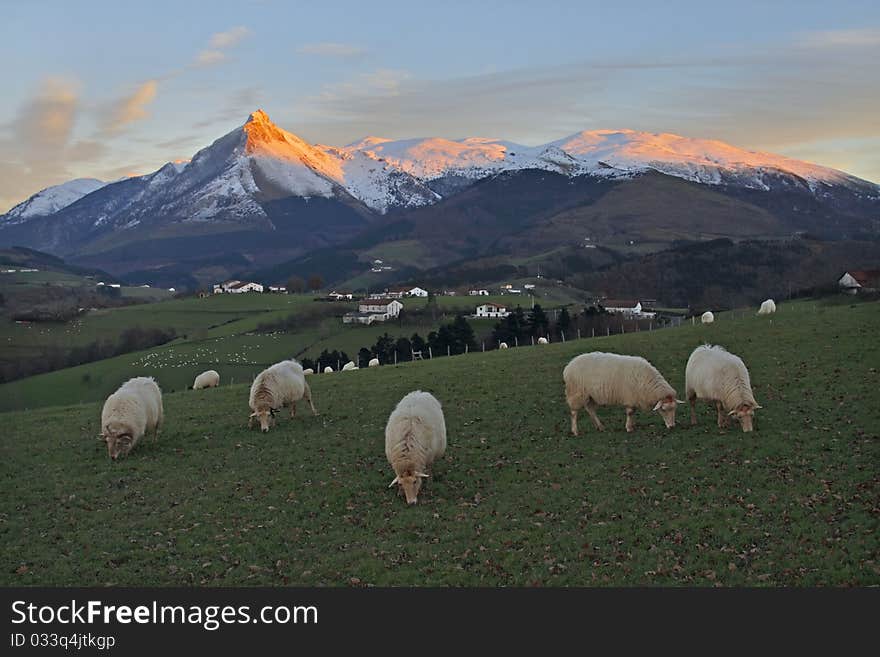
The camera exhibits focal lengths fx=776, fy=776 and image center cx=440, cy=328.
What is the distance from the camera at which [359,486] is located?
59.9 ft

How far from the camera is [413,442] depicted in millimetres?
17891

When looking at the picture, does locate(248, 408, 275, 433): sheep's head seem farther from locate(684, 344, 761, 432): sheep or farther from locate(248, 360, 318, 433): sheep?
locate(684, 344, 761, 432): sheep

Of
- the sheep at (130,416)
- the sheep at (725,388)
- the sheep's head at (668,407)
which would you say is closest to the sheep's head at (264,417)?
the sheep at (130,416)

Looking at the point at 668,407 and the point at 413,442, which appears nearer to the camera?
the point at 413,442

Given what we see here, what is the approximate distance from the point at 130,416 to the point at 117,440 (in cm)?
83

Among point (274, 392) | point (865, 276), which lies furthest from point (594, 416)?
point (865, 276)

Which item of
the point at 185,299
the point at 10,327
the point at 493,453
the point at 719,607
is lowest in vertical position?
the point at 719,607

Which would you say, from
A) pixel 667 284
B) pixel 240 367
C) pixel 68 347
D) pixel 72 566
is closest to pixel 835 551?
pixel 72 566

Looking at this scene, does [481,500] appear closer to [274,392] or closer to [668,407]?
[668,407]

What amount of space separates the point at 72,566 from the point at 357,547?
5.13m

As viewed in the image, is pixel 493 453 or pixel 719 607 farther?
Result: pixel 493 453

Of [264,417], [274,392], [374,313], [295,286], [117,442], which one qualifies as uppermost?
[295,286]

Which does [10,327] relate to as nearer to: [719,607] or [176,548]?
[176,548]

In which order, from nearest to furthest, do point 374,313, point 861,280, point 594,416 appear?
point 594,416 → point 861,280 → point 374,313
